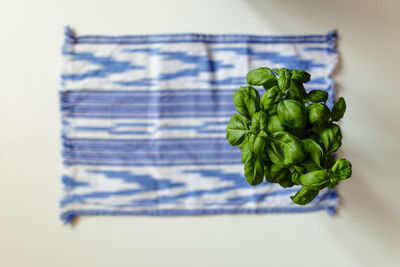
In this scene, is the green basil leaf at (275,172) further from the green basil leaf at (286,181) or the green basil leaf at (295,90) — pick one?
the green basil leaf at (295,90)

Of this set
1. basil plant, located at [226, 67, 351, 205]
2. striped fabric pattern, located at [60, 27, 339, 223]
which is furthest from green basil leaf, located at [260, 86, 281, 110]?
striped fabric pattern, located at [60, 27, 339, 223]

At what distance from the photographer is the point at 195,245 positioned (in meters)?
1.02

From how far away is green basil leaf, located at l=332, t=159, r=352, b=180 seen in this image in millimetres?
632

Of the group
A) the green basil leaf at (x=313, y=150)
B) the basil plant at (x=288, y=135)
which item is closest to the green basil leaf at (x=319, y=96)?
the basil plant at (x=288, y=135)

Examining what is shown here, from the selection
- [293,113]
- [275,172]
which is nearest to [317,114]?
[293,113]

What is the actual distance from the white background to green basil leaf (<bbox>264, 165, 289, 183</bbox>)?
0.39 meters

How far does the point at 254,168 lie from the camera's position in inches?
25.9

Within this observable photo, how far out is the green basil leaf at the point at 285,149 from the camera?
Answer: 0.60 m

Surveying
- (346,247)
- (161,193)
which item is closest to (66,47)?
(161,193)

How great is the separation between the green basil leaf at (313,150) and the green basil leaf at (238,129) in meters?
0.13

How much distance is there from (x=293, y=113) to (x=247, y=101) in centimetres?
11

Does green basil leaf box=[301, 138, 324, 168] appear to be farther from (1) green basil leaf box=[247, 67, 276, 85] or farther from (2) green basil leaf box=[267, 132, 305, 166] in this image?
(1) green basil leaf box=[247, 67, 276, 85]
